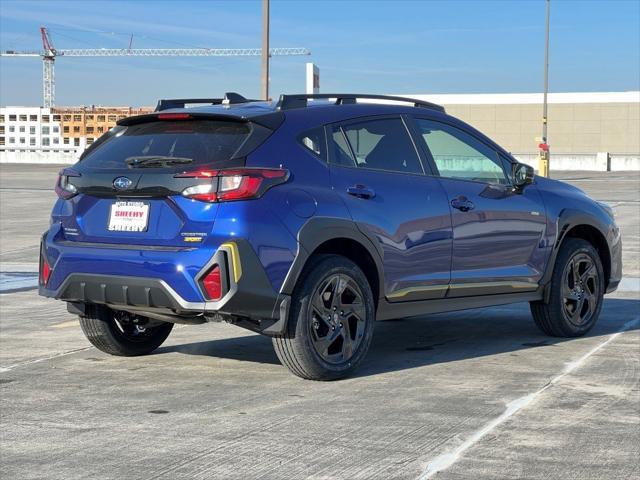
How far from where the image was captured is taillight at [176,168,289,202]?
5988mm

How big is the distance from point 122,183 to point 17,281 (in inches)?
234

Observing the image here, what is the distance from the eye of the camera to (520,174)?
7.88 meters

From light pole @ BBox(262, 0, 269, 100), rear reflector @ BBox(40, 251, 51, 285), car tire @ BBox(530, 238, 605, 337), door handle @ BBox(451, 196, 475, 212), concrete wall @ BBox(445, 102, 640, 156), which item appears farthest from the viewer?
concrete wall @ BBox(445, 102, 640, 156)

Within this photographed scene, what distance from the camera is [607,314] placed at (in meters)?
9.54

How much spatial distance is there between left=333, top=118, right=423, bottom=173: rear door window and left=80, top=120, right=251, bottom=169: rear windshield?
2.54 ft

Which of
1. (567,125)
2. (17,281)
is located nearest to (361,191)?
(17,281)

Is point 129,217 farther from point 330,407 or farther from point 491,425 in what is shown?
point 491,425

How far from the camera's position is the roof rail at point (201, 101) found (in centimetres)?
709

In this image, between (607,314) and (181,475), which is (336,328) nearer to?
(181,475)

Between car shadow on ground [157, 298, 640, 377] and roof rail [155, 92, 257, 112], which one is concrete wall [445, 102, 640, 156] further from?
roof rail [155, 92, 257, 112]

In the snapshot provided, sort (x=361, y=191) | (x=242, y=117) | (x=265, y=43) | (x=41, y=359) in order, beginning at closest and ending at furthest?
(x=242, y=117) → (x=361, y=191) → (x=41, y=359) → (x=265, y=43)

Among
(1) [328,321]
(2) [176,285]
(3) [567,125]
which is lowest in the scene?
(1) [328,321]

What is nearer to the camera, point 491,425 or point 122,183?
point 491,425

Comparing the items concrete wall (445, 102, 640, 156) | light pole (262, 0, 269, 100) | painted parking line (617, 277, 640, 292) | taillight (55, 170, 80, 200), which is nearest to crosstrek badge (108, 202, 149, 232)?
taillight (55, 170, 80, 200)
